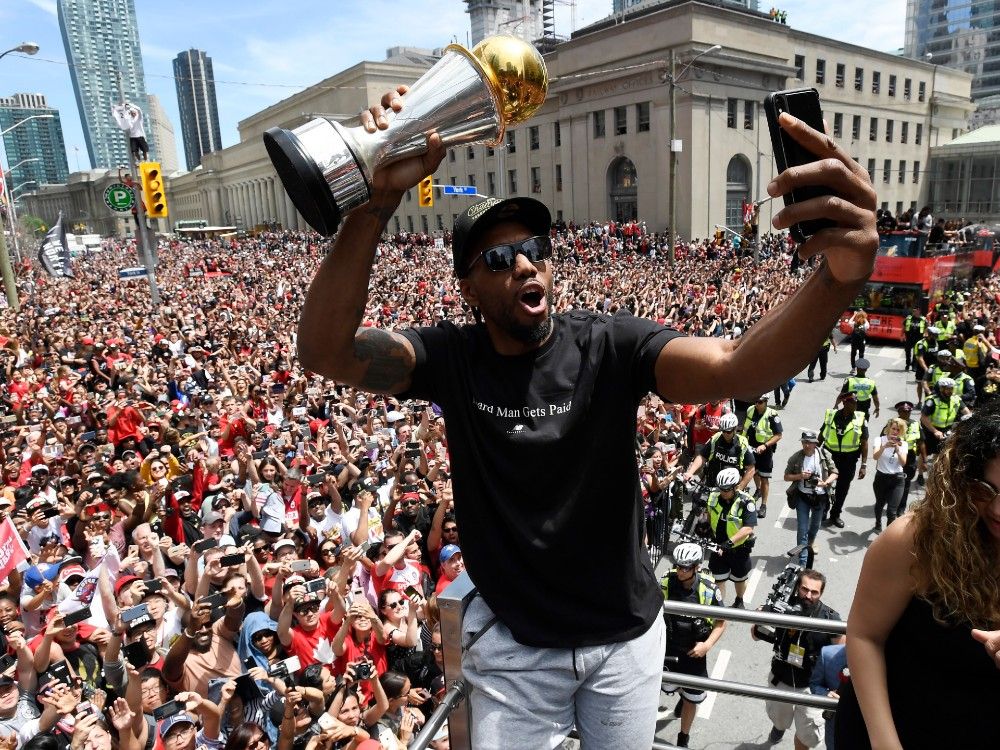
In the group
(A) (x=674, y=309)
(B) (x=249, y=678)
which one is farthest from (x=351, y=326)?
(A) (x=674, y=309)

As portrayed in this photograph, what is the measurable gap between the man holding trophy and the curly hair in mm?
651

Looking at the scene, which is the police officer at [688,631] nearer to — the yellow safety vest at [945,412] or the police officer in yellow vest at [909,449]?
the police officer in yellow vest at [909,449]

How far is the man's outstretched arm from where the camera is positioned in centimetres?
157

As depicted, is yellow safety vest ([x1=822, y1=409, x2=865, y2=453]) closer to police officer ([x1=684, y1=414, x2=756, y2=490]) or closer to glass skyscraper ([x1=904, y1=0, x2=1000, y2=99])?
police officer ([x1=684, y1=414, x2=756, y2=490])

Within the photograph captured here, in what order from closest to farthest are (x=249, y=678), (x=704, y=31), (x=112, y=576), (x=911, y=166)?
(x=249, y=678)
(x=112, y=576)
(x=704, y=31)
(x=911, y=166)

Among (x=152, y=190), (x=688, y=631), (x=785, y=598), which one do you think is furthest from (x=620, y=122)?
(x=688, y=631)

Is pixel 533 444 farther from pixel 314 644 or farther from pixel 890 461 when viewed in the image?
pixel 890 461

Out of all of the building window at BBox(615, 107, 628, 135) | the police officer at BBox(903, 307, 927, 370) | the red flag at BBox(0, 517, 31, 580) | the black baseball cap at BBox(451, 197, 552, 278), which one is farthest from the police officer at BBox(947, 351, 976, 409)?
the building window at BBox(615, 107, 628, 135)

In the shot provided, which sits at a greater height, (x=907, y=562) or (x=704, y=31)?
(x=704, y=31)

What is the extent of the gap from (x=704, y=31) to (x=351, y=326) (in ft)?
140

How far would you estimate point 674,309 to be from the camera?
18062 millimetres

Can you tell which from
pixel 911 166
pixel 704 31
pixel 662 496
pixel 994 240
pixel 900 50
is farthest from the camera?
pixel 900 50

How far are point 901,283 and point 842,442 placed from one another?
1312 cm

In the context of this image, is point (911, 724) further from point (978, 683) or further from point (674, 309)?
point (674, 309)
